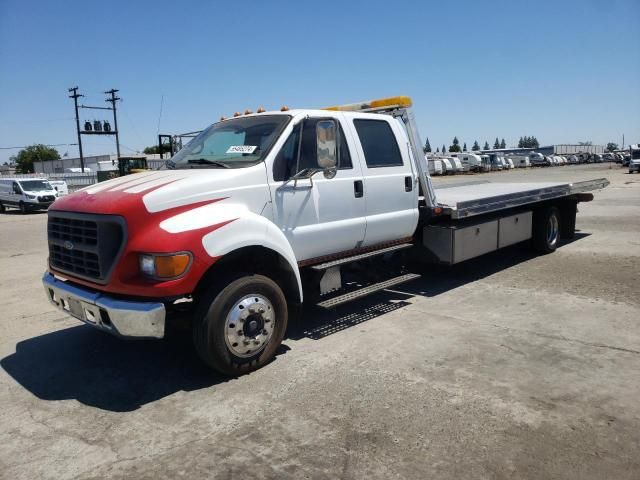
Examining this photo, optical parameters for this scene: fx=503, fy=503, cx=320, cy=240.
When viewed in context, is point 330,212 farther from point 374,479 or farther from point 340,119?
point 374,479

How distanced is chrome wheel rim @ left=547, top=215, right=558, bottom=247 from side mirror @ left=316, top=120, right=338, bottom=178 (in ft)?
18.8

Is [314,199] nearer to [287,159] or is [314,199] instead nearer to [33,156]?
[287,159]

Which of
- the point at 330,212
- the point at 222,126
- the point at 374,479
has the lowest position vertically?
the point at 374,479

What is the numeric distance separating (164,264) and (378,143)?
302cm

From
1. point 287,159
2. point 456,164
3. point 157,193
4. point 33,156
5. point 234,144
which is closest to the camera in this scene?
point 157,193

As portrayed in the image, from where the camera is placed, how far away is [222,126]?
5.48 m

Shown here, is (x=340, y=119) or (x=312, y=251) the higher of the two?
(x=340, y=119)

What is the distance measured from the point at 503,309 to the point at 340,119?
2.92 meters

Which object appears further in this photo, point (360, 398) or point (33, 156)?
point (33, 156)

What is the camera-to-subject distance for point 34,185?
24766 millimetres

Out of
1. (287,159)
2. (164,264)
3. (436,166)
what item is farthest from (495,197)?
(436,166)

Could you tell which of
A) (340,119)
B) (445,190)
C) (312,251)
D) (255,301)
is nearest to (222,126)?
(340,119)

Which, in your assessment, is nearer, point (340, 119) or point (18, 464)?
point (18, 464)

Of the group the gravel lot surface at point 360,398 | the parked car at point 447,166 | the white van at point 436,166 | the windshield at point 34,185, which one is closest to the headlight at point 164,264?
the gravel lot surface at point 360,398
